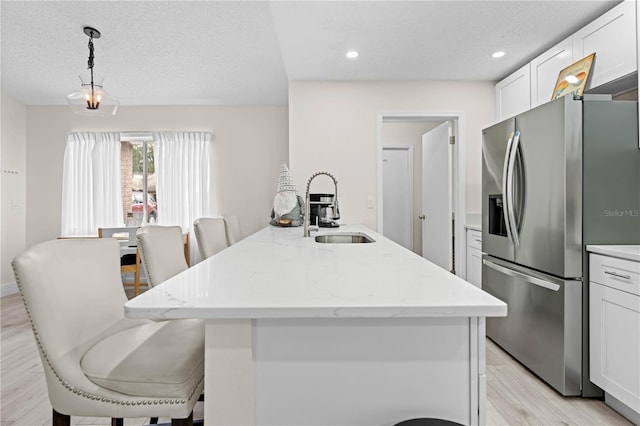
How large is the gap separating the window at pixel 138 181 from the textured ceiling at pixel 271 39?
1.10m

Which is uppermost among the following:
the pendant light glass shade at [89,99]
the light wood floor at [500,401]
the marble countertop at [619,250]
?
the pendant light glass shade at [89,99]

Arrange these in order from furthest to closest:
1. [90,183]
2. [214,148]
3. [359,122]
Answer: [214,148], [90,183], [359,122]

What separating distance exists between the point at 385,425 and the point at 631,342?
1645mm

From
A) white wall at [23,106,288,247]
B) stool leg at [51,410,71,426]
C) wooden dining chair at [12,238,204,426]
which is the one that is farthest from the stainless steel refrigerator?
white wall at [23,106,288,247]

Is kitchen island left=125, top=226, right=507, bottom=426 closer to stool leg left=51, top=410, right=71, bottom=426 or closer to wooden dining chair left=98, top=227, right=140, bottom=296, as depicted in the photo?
stool leg left=51, top=410, right=71, bottom=426

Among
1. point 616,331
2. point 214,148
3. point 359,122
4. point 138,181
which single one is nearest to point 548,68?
point 359,122

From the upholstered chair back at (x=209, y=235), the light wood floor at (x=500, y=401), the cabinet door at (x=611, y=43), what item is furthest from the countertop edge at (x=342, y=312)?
the cabinet door at (x=611, y=43)

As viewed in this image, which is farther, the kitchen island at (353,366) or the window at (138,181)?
the window at (138,181)

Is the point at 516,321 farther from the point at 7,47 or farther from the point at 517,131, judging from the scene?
the point at 7,47

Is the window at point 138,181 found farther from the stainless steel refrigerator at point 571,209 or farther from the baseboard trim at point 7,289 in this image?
the stainless steel refrigerator at point 571,209

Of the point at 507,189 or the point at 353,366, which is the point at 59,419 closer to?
the point at 353,366

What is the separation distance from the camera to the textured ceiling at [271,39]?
2.40m

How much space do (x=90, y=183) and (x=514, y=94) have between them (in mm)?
5330

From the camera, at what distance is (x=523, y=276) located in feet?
7.61
